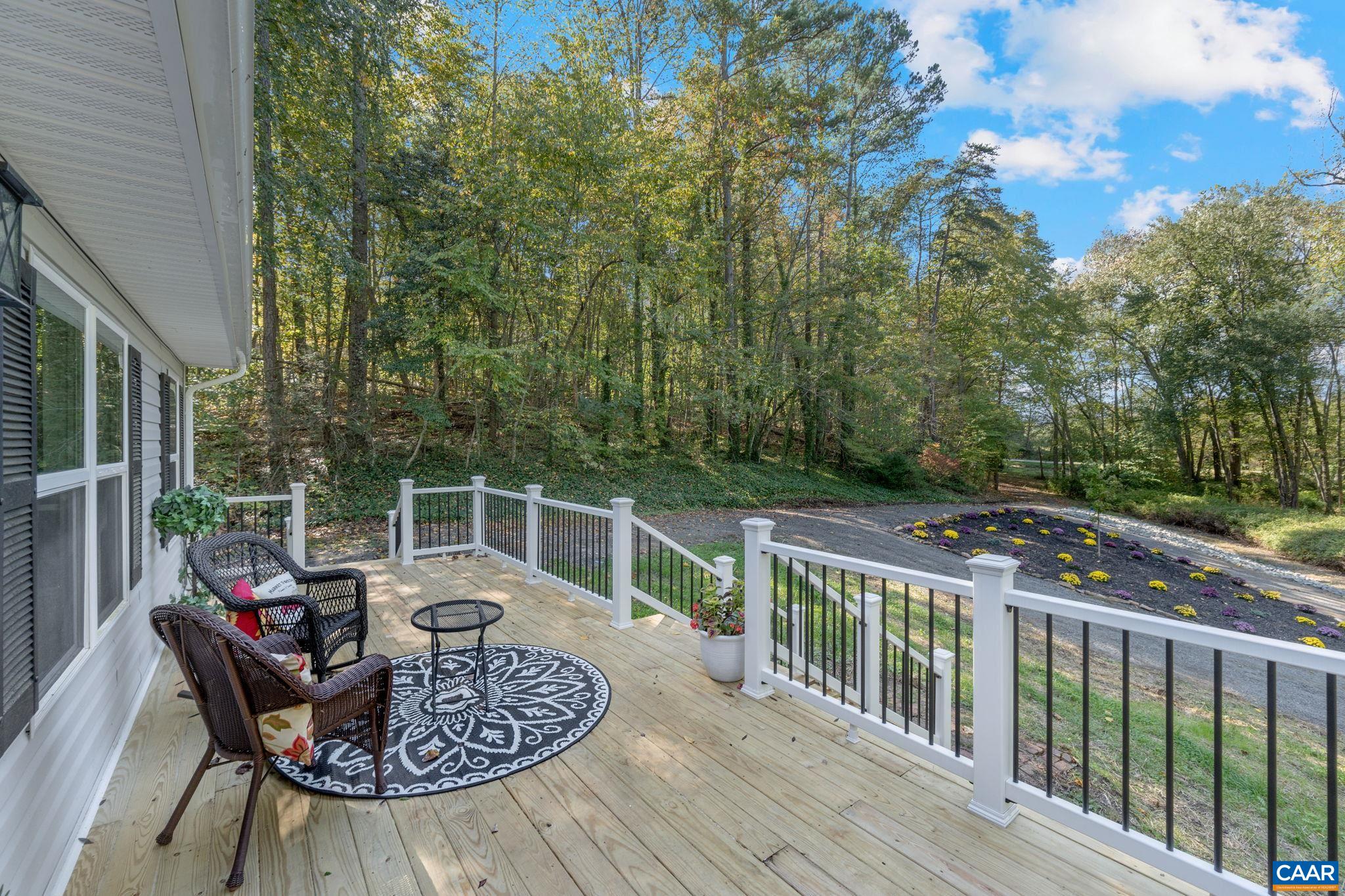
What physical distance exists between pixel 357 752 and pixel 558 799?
1092mm

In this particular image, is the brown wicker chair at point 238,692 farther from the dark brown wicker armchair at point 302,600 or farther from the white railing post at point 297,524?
the white railing post at point 297,524

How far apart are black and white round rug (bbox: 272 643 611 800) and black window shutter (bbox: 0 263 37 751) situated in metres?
1.07

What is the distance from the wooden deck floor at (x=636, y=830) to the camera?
1.83 m

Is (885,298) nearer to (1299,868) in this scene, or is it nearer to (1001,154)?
(1001,154)

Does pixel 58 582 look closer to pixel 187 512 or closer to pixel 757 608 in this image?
pixel 187 512

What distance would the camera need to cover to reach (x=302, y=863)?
192 cm

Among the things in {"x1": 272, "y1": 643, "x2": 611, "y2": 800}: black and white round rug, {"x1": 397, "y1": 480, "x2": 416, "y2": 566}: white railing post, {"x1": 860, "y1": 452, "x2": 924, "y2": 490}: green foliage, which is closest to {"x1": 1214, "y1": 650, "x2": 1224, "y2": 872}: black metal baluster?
{"x1": 272, "y1": 643, "x2": 611, "y2": 800}: black and white round rug

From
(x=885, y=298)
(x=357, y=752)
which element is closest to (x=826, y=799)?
(x=357, y=752)

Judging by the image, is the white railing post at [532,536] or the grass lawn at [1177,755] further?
the white railing post at [532,536]

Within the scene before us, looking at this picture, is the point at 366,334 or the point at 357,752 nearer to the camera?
the point at 357,752

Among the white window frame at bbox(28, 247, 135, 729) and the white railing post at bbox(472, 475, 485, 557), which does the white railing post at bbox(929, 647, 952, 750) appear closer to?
the white window frame at bbox(28, 247, 135, 729)

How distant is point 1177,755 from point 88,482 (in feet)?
21.4

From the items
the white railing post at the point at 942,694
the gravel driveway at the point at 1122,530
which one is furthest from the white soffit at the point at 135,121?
the gravel driveway at the point at 1122,530

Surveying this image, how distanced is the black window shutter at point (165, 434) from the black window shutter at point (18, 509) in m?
3.11
